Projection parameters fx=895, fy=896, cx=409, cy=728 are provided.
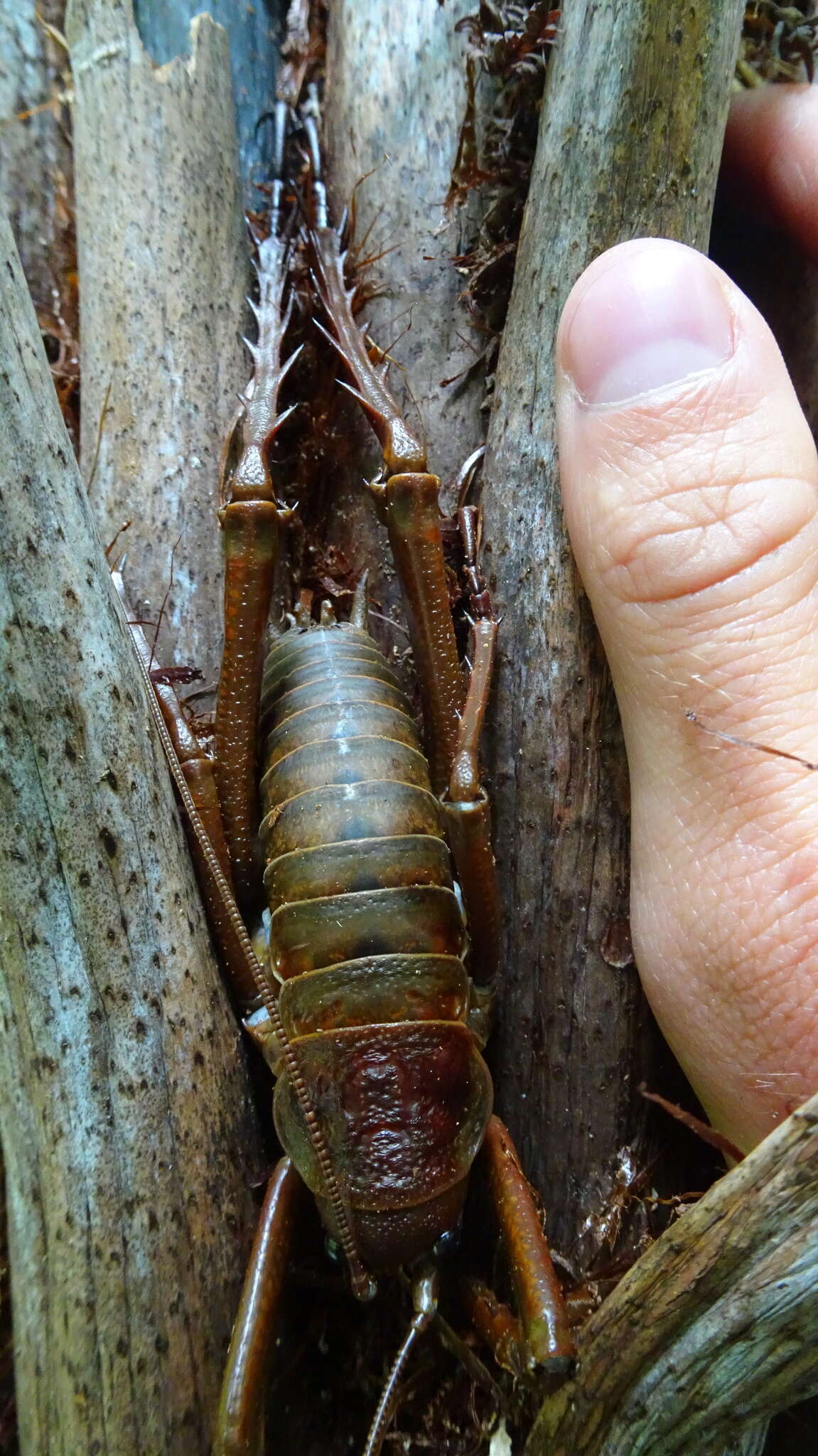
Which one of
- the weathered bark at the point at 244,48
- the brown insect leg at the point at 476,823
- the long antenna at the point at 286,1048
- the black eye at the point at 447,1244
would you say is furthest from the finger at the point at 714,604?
the weathered bark at the point at 244,48

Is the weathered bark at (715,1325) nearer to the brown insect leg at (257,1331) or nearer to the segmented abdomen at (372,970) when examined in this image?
the segmented abdomen at (372,970)

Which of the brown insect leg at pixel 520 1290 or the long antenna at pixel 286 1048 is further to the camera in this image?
the long antenna at pixel 286 1048

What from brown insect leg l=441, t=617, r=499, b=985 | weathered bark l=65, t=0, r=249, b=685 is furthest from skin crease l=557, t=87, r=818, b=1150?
weathered bark l=65, t=0, r=249, b=685

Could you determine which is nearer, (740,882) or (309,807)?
(740,882)

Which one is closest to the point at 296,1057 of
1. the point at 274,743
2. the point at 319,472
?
the point at 274,743

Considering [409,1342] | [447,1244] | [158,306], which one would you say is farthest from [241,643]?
[409,1342]

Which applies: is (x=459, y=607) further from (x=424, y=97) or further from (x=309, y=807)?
(x=424, y=97)
